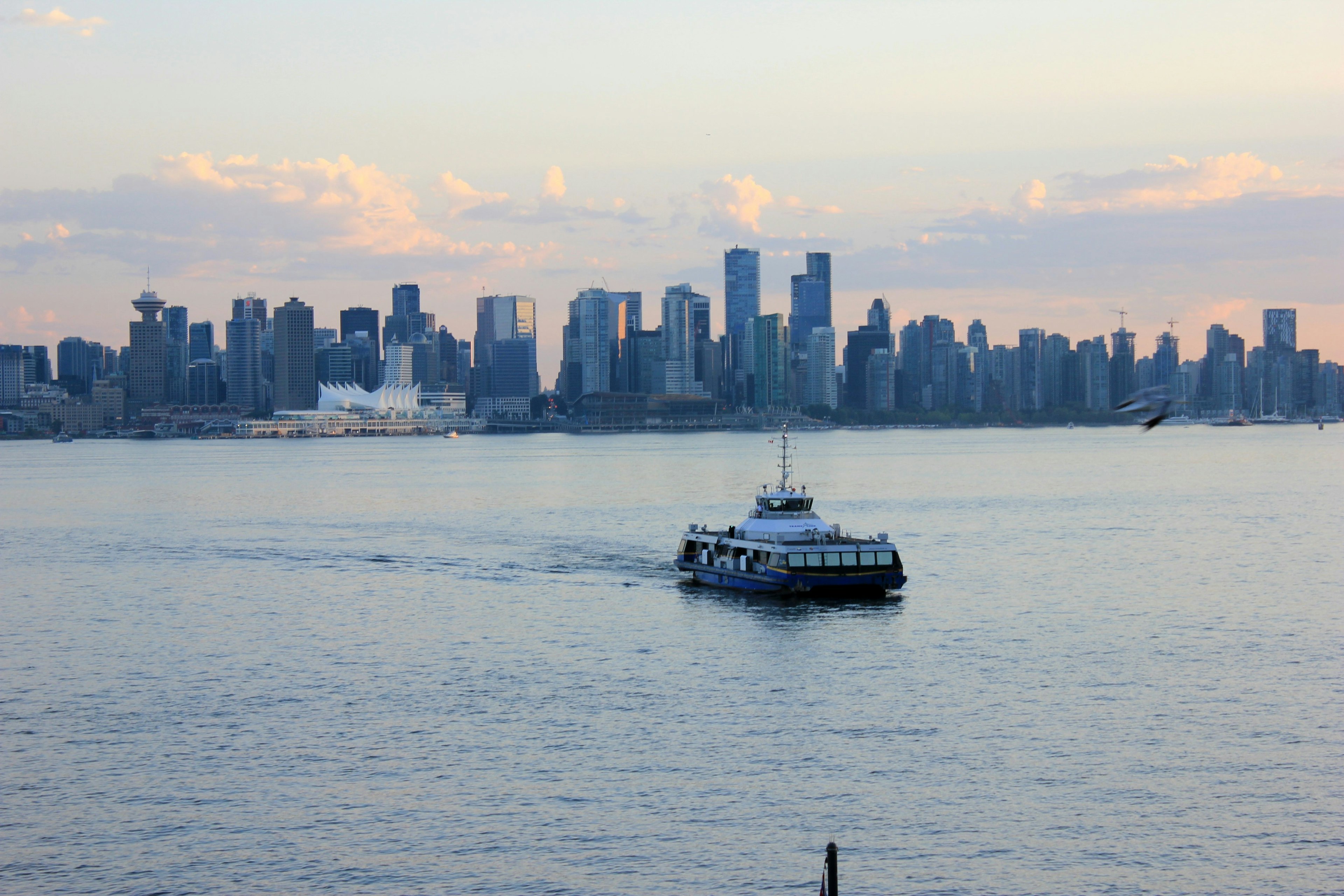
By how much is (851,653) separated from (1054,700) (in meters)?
7.82

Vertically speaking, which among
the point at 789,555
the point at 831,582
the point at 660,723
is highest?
the point at 789,555

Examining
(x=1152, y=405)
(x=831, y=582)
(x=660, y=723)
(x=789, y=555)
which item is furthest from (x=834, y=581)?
(x=1152, y=405)

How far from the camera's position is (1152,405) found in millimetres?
15383

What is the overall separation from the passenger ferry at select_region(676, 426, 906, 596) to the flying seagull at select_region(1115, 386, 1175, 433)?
34.1m

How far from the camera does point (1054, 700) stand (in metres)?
33.4

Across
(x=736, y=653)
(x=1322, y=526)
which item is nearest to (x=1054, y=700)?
(x=736, y=653)

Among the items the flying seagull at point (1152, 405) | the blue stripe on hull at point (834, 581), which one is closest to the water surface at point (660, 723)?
the blue stripe on hull at point (834, 581)

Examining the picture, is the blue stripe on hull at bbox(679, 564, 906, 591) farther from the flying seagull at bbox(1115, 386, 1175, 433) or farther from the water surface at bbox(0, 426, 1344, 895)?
the flying seagull at bbox(1115, 386, 1175, 433)

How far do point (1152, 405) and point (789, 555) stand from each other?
35.3 meters

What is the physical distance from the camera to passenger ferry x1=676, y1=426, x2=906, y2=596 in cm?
5016

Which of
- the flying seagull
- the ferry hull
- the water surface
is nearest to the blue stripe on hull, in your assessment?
the ferry hull

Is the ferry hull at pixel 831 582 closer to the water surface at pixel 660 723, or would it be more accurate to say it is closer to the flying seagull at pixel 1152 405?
the water surface at pixel 660 723

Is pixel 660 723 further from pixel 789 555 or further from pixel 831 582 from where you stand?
pixel 831 582

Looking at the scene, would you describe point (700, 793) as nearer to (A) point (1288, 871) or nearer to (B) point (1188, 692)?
(A) point (1288, 871)
